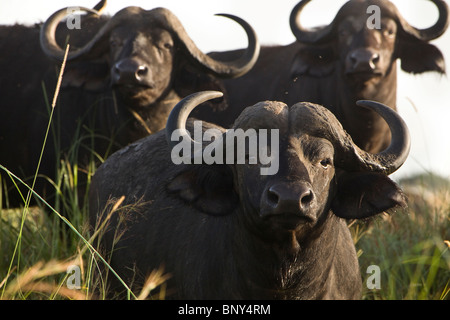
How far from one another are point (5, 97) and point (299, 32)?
3.18 meters

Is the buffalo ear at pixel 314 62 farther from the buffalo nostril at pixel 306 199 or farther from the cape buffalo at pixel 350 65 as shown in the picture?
the buffalo nostril at pixel 306 199

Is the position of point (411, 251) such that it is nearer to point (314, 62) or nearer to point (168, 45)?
point (314, 62)

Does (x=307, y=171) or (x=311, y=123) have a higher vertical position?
(x=311, y=123)

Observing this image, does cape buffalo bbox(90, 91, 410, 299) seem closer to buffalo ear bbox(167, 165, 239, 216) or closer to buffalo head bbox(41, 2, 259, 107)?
buffalo ear bbox(167, 165, 239, 216)

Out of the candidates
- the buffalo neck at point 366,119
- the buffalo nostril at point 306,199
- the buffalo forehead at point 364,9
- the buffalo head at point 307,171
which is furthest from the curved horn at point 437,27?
the buffalo nostril at point 306,199

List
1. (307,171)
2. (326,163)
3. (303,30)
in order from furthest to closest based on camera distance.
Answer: (303,30) < (326,163) < (307,171)

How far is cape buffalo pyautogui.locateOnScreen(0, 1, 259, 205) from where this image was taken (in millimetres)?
8062

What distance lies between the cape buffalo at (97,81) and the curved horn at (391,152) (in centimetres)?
355

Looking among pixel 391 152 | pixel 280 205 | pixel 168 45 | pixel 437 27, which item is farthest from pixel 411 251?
pixel 437 27

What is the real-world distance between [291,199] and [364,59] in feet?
13.5

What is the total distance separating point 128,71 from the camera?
7.46 metres

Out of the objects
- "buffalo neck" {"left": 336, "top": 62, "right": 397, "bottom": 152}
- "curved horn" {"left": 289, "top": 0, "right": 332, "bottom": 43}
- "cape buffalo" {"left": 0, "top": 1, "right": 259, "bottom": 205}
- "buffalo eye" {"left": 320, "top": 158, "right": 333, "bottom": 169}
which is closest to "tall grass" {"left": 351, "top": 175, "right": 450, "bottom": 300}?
"buffalo neck" {"left": 336, "top": 62, "right": 397, "bottom": 152}

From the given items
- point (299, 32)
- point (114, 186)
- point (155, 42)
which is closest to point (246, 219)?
point (114, 186)

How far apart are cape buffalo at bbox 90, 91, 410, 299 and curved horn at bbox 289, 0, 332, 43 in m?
3.93
